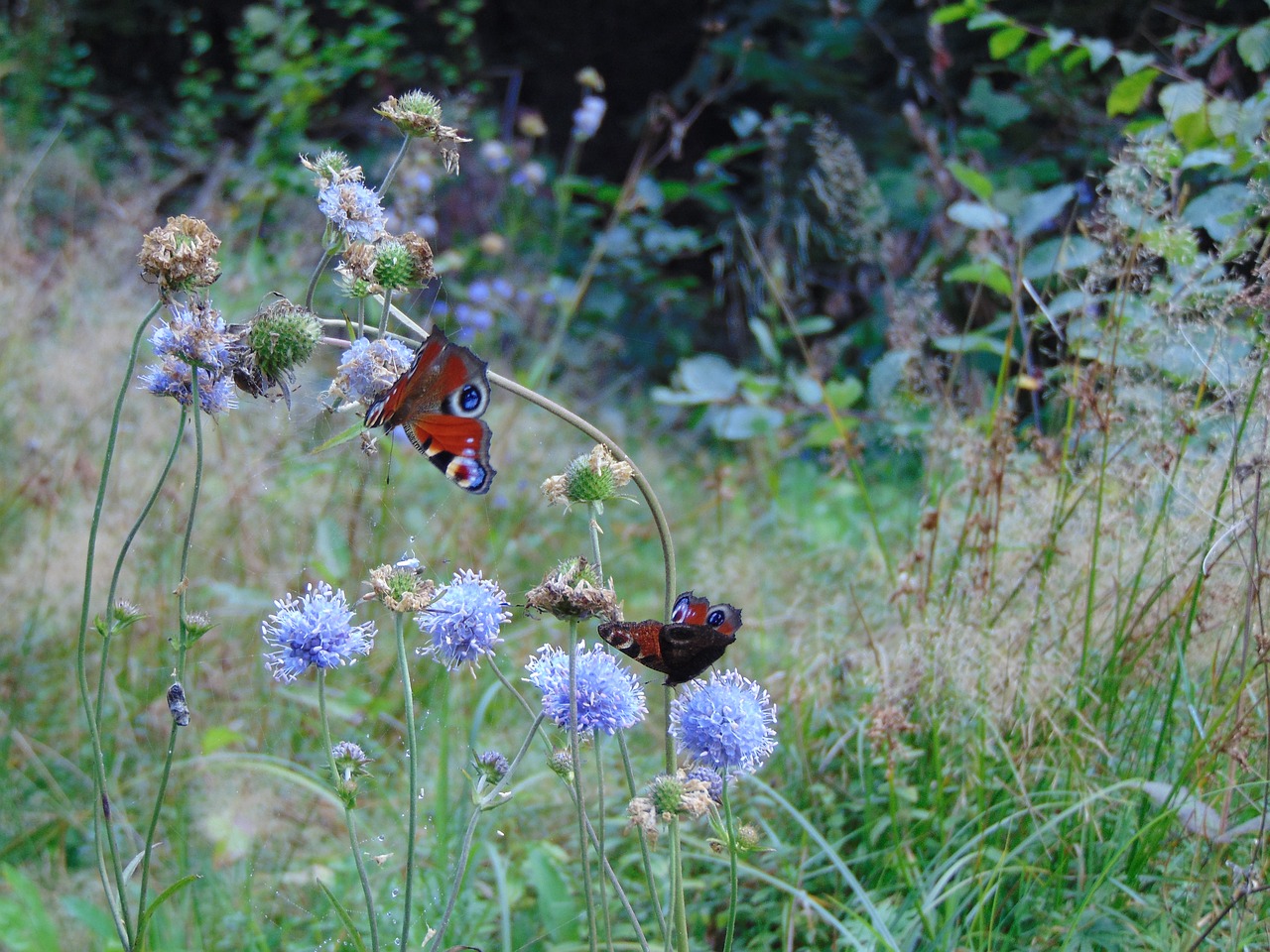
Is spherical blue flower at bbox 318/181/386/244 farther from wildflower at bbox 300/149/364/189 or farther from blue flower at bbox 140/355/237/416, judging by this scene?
blue flower at bbox 140/355/237/416

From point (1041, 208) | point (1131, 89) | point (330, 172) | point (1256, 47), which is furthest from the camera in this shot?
point (1041, 208)

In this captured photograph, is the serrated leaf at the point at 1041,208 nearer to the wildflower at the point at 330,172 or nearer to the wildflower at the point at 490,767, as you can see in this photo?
the wildflower at the point at 330,172

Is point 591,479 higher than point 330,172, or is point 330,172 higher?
point 330,172

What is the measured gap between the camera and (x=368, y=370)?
4.05 ft

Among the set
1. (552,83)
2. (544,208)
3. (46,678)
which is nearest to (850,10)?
(544,208)

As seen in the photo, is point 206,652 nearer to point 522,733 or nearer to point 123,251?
point 522,733

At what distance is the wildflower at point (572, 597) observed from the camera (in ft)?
3.56

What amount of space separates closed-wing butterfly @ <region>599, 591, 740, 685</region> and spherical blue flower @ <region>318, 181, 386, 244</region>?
56 centimetres

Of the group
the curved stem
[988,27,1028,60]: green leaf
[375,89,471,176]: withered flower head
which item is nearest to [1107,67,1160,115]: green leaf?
[988,27,1028,60]: green leaf

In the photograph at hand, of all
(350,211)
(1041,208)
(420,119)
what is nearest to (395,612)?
(350,211)

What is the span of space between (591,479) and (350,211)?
441mm

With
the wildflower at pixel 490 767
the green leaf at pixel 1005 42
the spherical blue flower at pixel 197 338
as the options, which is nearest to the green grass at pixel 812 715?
the spherical blue flower at pixel 197 338

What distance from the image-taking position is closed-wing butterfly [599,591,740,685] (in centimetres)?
110

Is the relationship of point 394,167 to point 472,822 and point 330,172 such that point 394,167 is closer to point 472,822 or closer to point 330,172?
point 330,172
